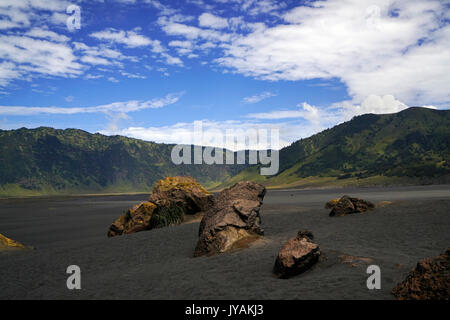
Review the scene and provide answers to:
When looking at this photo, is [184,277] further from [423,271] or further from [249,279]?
[423,271]

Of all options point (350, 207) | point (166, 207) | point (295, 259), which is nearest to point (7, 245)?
point (166, 207)

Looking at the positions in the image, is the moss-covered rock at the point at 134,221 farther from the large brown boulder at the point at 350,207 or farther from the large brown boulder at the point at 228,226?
the large brown boulder at the point at 350,207

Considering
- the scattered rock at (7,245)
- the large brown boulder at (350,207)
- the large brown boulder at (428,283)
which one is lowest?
the scattered rock at (7,245)

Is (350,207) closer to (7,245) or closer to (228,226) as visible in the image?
(228,226)

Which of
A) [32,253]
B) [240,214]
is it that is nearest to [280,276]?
[240,214]

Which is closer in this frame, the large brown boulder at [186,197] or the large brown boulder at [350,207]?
the large brown boulder at [350,207]

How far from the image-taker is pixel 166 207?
91.5 feet

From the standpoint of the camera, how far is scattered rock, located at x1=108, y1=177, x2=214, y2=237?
2522 cm

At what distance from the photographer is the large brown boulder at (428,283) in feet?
23.2

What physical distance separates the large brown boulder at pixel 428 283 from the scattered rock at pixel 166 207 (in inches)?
792
